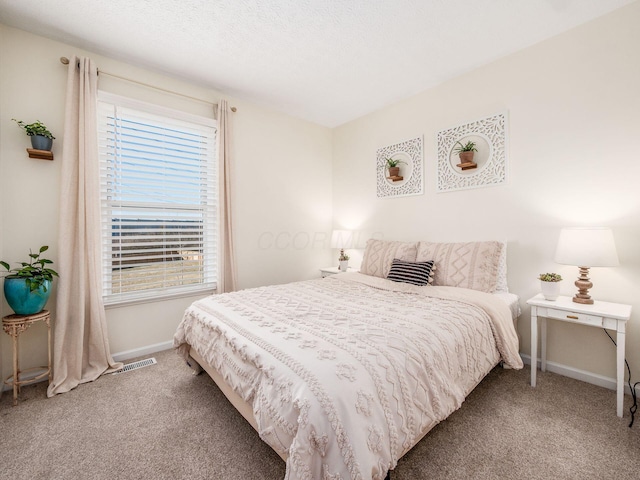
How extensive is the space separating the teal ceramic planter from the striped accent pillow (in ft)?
9.36

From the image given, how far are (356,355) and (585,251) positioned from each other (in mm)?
1873

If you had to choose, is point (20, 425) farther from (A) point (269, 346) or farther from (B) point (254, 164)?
(B) point (254, 164)

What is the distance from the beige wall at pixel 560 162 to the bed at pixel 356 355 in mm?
375

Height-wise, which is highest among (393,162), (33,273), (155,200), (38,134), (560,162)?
(393,162)

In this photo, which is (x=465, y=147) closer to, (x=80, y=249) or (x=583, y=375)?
(x=583, y=375)

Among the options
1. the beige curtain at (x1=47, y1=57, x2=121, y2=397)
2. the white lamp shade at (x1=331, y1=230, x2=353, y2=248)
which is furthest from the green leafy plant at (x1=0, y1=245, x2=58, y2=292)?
the white lamp shade at (x1=331, y1=230, x2=353, y2=248)

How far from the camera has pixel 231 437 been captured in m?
1.63

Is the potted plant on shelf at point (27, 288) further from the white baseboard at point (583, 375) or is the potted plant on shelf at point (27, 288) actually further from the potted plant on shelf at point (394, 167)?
the white baseboard at point (583, 375)

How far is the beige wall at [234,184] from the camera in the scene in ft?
7.11

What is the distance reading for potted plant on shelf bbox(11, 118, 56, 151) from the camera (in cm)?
213

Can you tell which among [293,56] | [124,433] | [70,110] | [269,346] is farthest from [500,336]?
[70,110]

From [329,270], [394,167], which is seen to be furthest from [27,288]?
[394,167]

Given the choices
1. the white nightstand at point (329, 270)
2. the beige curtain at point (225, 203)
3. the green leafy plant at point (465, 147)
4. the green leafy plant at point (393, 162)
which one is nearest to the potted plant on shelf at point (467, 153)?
the green leafy plant at point (465, 147)

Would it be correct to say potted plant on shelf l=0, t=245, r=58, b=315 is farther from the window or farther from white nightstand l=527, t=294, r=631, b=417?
white nightstand l=527, t=294, r=631, b=417
